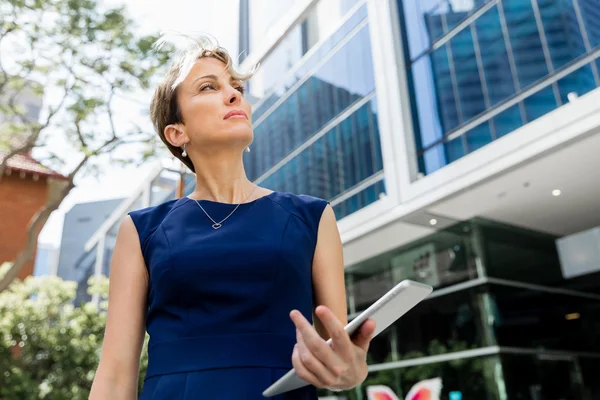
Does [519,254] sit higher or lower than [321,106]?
lower

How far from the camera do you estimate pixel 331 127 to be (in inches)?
585

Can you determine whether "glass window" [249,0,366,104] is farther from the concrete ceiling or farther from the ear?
the ear

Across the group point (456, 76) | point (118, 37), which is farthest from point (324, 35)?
point (118, 37)

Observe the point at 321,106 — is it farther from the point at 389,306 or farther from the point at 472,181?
the point at 389,306

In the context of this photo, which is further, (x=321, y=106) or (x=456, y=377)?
(x=321, y=106)

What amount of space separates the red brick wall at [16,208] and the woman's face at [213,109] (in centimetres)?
2175

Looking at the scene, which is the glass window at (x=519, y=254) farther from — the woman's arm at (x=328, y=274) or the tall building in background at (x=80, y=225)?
the tall building in background at (x=80, y=225)

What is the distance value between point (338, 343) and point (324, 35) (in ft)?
51.0

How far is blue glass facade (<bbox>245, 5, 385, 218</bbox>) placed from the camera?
13.4 meters

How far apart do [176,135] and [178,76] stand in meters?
0.15

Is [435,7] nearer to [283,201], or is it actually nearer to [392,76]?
[392,76]

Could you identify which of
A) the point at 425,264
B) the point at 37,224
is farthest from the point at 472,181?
the point at 37,224

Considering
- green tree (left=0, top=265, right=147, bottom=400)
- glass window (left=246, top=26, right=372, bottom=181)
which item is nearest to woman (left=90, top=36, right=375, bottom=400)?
green tree (left=0, top=265, right=147, bottom=400)

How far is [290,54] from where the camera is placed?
56.4 ft
